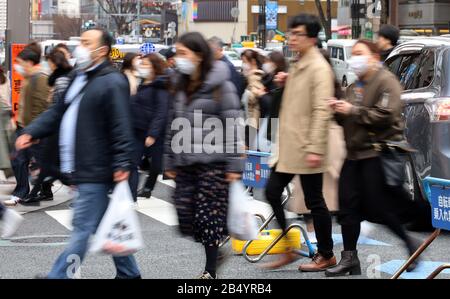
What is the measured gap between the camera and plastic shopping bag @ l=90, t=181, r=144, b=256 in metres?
5.90

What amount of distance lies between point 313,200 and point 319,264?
554 mm

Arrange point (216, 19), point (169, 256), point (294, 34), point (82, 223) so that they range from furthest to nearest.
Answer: point (216, 19), point (169, 256), point (294, 34), point (82, 223)

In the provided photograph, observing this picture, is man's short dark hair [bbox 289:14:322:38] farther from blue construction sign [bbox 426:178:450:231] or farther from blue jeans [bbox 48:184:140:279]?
blue jeans [bbox 48:184:140:279]

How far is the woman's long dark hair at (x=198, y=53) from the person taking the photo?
6469 millimetres

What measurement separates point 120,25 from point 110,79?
7457 centimetres

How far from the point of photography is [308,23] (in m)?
7.08

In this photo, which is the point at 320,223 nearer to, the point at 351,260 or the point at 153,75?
the point at 351,260

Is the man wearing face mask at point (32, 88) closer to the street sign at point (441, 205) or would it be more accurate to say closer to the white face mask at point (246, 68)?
the white face mask at point (246, 68)

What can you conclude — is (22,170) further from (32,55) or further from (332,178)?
(332,178)

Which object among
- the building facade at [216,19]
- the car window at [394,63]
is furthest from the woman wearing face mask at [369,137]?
the building facade at [216,19]

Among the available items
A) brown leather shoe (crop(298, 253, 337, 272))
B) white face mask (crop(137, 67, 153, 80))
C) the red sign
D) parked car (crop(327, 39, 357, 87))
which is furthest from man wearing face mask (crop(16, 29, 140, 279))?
parked car (crop(327, 39, 357, 87))

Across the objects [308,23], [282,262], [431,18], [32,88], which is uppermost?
[431,18]

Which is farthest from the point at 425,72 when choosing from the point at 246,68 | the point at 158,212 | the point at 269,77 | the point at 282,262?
the point at 158,212

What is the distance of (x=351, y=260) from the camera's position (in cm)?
729
